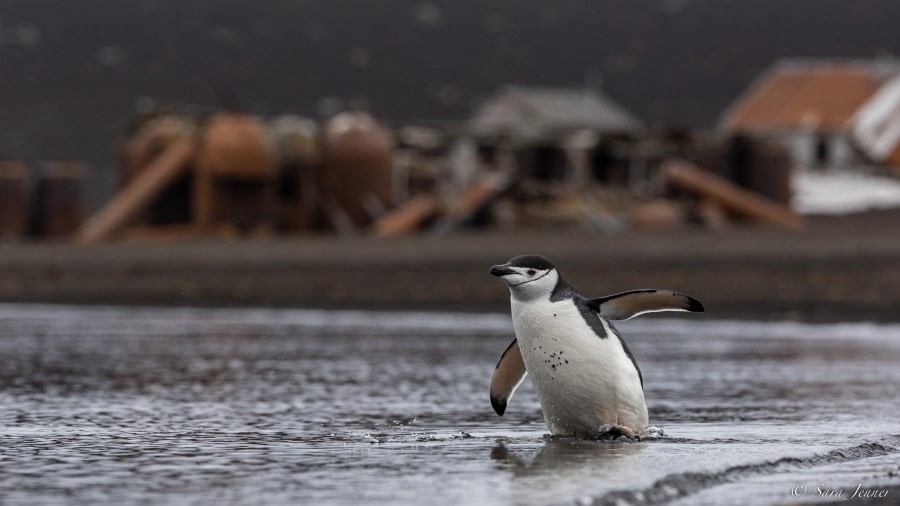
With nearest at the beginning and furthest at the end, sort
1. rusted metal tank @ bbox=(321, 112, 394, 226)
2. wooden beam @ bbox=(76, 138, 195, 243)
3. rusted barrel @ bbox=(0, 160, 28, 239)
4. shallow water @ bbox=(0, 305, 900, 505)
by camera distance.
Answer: shallow water @ bbox=(0, 305, 900, 505) < wooden beam @ bbox=(76, 138, 195, 243) < rusted metal tank @ bbox=(321, 112, 394, 226) < rusted barrel @ bbox=(0, 160, 28, 239)

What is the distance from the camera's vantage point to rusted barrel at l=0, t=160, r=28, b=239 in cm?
3794

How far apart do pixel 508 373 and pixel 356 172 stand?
2790cm

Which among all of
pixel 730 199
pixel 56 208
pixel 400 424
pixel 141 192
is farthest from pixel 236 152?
pixel 400 424

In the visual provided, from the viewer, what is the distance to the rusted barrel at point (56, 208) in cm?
3909

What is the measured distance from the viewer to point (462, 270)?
27.2m

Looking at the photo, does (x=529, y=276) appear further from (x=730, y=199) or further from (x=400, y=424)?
(x=730, y=199)

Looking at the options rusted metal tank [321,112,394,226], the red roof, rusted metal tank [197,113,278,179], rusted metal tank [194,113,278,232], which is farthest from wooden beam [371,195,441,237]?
the red roof

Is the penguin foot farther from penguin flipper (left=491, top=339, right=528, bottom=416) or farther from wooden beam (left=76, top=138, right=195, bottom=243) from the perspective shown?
wooden beam (left=76, top=138, right=195, bottom=243)

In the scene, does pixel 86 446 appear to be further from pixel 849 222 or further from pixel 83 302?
pixel 849 222

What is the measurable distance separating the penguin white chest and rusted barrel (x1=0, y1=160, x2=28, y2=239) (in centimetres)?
3086

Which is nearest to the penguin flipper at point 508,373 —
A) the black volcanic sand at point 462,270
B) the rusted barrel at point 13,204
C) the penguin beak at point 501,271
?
the penguin beak at point 501,271

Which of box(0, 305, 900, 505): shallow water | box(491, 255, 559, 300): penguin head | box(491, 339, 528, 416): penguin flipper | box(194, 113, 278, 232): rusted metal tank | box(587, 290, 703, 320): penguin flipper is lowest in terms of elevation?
box(0, 305, 900, 505): shallow water

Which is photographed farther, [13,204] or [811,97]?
[811,97]

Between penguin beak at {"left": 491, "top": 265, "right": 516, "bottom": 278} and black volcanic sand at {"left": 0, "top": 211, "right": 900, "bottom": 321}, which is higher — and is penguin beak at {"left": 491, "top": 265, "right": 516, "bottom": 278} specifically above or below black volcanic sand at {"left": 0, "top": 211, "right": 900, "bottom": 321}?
above
